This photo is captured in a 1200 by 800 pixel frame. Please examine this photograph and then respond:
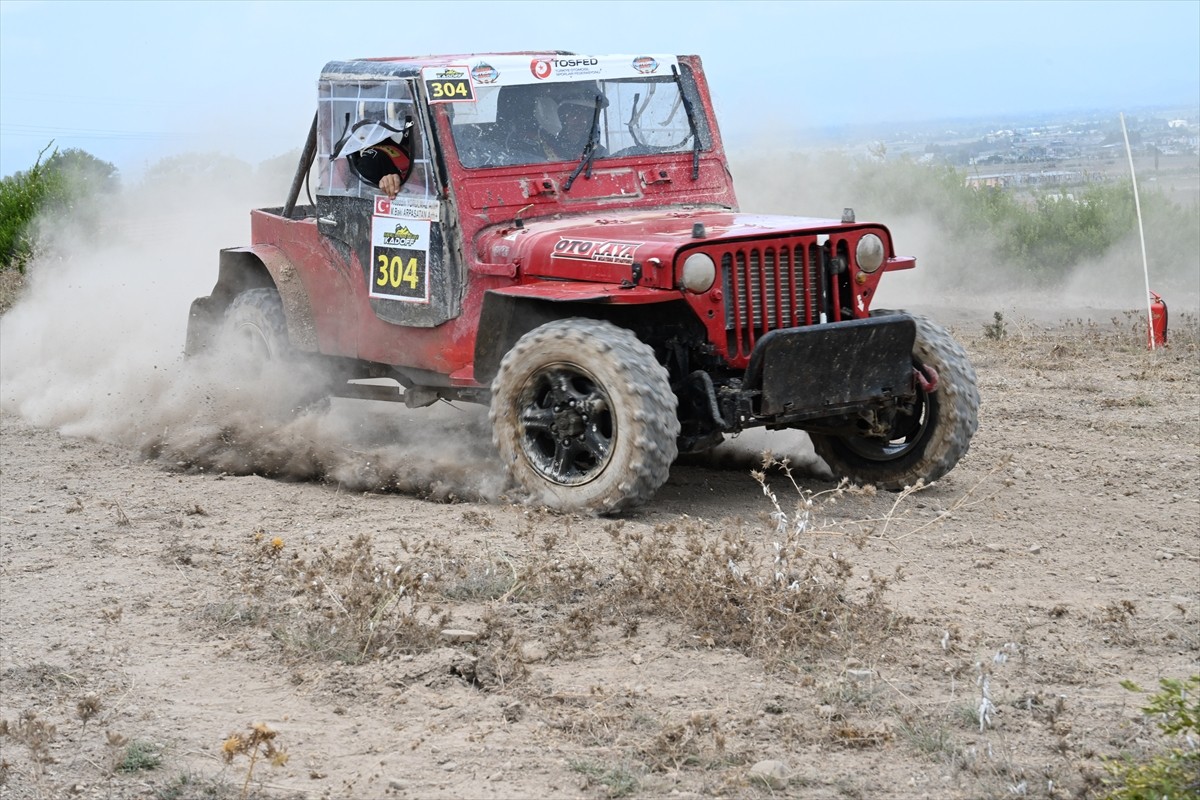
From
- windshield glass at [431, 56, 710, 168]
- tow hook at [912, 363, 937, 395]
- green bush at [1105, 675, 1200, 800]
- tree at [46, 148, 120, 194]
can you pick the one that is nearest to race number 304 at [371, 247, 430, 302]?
windshield glass at [431, 56, 710, 168]

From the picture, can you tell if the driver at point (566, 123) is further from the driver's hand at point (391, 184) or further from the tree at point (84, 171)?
the tree at point (84, 171)

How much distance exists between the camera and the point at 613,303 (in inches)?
285

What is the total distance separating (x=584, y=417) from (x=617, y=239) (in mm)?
909

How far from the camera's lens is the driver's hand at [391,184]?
849 centimetres

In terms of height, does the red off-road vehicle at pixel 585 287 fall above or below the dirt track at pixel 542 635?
above

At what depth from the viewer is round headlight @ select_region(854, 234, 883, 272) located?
7.77 m

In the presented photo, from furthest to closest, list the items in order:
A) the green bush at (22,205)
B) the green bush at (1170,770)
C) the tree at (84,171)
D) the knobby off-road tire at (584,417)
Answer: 1. the tree at (84,171)
2. the green bush at (22,205)
3. the knobby off-road tire at (584,417)
4. the green bush at (1170,770)

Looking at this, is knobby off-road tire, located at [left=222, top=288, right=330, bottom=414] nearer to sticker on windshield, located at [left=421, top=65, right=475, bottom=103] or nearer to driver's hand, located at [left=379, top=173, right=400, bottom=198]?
driver's hand, located at [left=379, top=173, right=400, bottom=198]

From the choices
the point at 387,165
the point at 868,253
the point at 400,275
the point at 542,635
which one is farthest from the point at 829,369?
the point at 387,165

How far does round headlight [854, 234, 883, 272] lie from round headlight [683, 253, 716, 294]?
94cm

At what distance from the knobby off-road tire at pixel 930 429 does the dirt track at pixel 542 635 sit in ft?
0.65

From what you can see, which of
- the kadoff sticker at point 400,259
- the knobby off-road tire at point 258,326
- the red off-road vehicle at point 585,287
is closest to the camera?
the red off-road vehicle at point 585,287

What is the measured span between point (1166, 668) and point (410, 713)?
2.53m

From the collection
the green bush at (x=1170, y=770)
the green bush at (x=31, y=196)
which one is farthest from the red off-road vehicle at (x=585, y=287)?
the green bush at (x=31, y=196)
